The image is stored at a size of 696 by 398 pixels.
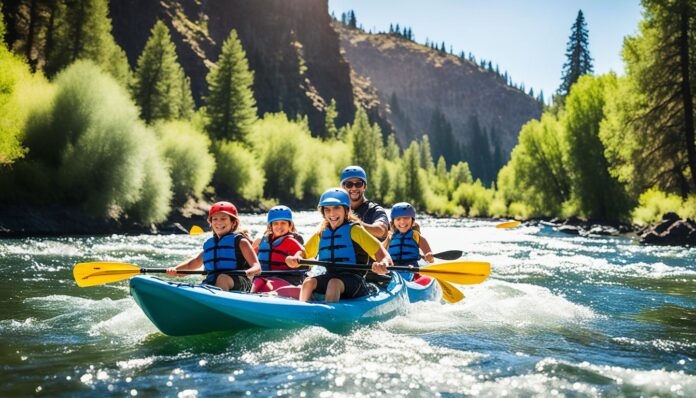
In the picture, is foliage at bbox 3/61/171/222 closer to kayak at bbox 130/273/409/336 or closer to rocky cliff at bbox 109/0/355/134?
kayak at bbox 130/273/409/336

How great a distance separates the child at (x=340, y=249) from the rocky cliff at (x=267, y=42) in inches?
2305

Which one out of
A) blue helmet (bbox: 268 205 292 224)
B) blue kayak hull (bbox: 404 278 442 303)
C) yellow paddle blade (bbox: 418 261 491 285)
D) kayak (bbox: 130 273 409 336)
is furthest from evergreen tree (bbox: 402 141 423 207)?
kayak (bbox: 130 273 409 336)

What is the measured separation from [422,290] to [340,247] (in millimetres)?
2489

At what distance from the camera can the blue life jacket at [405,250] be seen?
29.2 feet

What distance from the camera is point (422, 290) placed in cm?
830

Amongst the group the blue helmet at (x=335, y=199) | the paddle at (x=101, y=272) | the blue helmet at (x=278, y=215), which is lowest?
the paddle at (x=101, y=272)

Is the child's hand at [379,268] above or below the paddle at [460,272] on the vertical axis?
above

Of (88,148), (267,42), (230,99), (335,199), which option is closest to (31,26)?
(88,148)

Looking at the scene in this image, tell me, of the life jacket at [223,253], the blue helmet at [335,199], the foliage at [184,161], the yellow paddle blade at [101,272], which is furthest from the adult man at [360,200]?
the foliage at [184,161]

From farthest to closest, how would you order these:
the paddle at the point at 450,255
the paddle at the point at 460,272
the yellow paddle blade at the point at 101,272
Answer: the paddle at the point at 450,255, the paddle at the point at 460,272, the yellow paddle blade at the point at 101,272

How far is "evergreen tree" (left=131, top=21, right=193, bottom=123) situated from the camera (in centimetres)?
3388

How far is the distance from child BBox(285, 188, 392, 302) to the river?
535mm

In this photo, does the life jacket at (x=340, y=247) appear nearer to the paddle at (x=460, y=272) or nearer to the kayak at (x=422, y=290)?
the paddle at (x=460, y=272)

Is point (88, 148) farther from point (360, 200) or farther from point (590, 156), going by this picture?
point (590, 156)
